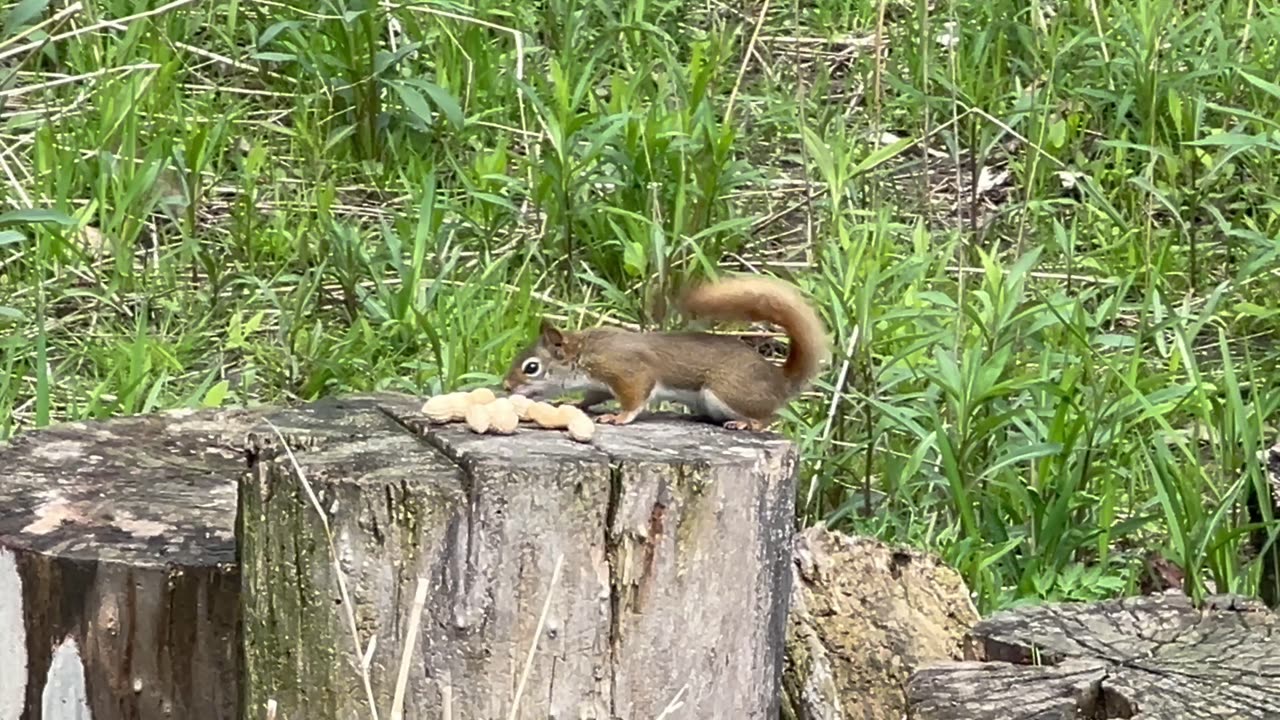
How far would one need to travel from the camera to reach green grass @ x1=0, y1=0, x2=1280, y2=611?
363cm

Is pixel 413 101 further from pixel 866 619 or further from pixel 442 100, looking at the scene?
pixel 866 619

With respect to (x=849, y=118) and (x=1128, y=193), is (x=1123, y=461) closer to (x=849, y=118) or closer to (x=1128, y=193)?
(x=1128, y=193)

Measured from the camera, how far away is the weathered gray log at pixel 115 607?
250cm

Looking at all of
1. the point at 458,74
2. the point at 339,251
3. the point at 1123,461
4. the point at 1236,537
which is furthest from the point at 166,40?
the point at 1236,537

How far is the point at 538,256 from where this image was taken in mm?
4863

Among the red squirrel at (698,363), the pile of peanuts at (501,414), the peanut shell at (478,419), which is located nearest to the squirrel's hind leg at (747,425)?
the red squirrel at (698,363)

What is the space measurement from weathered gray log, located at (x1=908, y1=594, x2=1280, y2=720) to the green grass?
0.58m

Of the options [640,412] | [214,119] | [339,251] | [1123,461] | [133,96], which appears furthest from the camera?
[214,119]

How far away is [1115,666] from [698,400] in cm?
76

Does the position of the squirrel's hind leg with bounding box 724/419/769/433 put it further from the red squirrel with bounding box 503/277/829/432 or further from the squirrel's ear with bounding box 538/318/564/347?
the squirrel's ear with bounding box 538/318/564/347

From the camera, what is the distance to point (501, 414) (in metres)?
2.32

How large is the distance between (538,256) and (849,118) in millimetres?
1362

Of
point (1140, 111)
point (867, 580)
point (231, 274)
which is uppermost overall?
point (1140, 111)

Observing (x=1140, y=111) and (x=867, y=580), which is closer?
(x=867, y=580)
